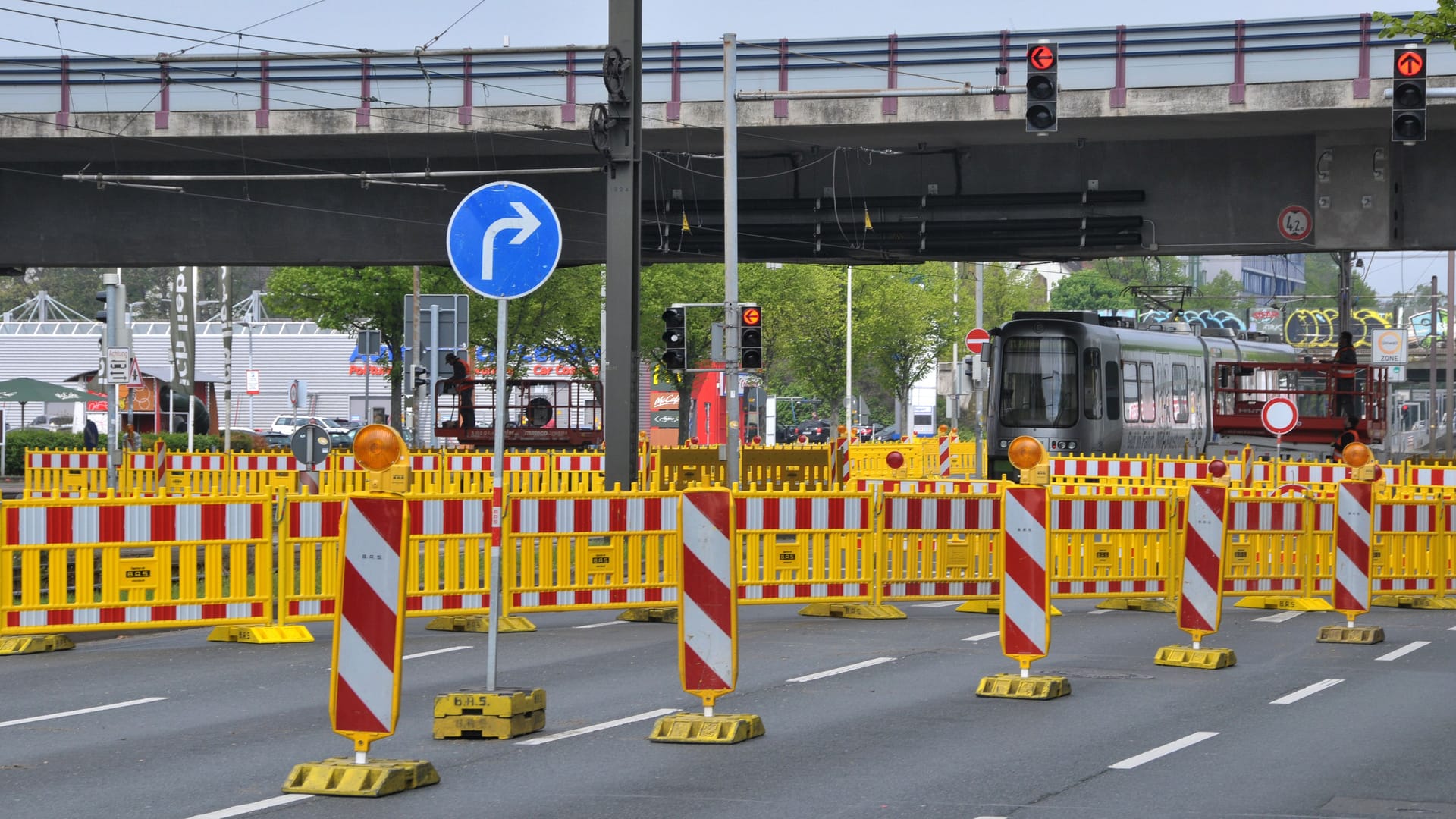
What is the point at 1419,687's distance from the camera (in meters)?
12.7

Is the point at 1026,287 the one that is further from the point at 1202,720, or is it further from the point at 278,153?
the point at 1202,720

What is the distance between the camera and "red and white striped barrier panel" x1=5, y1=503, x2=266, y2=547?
13680mm

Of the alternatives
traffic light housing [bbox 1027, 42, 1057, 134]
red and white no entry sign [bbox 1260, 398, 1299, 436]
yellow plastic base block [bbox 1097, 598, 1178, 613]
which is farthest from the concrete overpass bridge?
yellow plastic base block [bbox 1097, 598, 1178, 613]

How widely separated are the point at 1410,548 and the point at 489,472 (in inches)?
607

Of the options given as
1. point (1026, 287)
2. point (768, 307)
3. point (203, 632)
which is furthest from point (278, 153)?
point (1026, 287)

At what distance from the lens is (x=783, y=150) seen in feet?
102

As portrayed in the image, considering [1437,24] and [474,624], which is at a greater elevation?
[1437,24]

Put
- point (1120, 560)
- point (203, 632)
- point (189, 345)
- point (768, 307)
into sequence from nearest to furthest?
1. point (203, 632)
2. point (1120, 560)
3. point (189, 345)
4. point (768, 307)

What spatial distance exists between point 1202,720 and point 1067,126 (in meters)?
18.4

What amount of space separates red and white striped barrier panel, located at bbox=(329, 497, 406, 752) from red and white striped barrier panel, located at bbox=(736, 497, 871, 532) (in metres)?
7.97

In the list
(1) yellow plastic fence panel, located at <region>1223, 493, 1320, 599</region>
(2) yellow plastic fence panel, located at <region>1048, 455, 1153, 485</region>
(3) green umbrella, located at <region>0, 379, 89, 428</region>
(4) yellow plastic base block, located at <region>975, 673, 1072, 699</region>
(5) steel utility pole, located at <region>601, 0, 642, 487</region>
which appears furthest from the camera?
(3) green umbrella, located at <region>0, 379, 89, 428</region>

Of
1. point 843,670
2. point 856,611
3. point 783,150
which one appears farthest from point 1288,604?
point 783,150

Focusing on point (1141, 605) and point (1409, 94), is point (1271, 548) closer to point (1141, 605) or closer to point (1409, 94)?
Answer: point (1141, 605)

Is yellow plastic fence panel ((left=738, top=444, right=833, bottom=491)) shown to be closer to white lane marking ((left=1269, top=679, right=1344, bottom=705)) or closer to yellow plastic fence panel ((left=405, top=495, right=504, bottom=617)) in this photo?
yellow plastic fence panel ((left=405, top=495, right=504, bottom=617))
